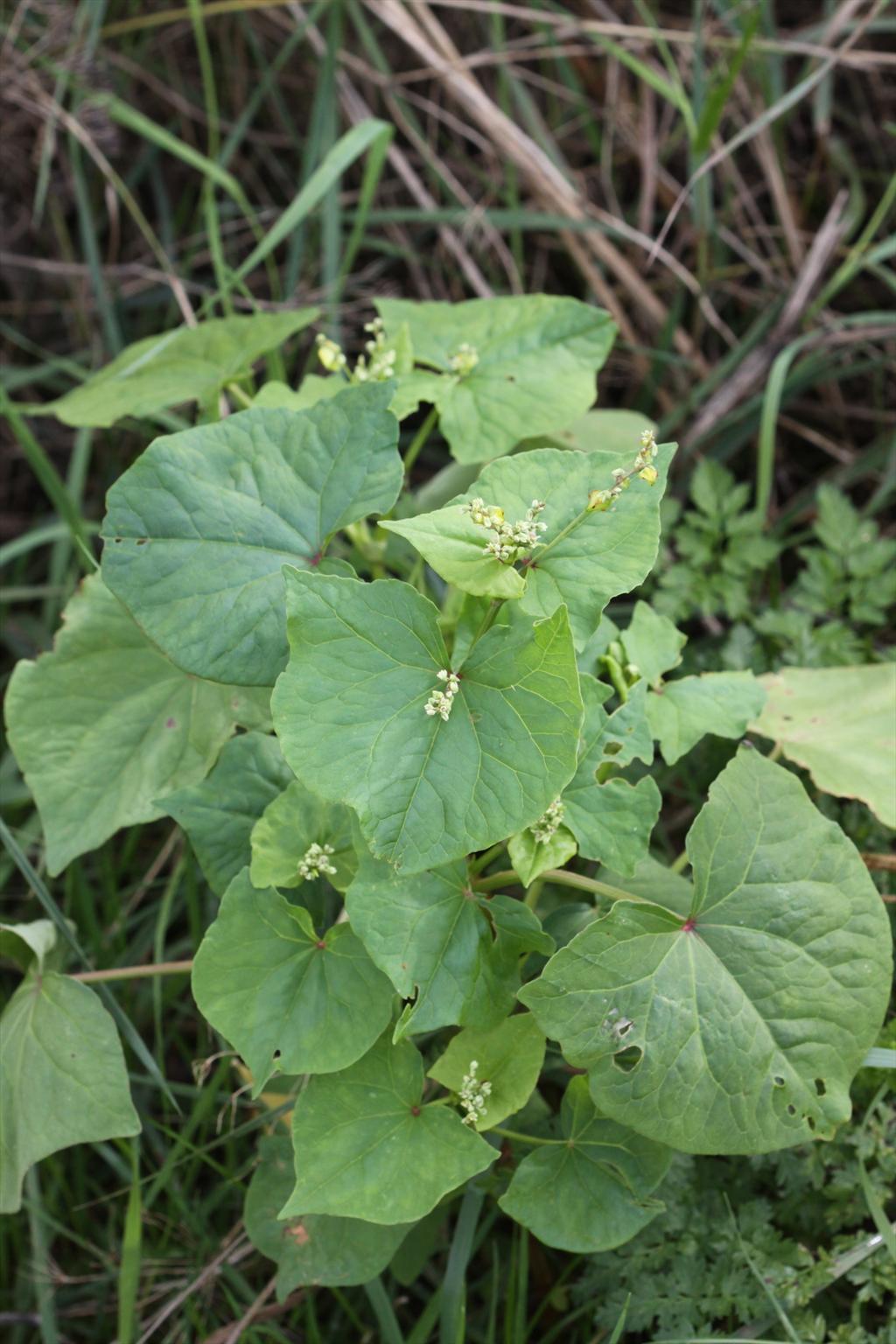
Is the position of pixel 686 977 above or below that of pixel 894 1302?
above

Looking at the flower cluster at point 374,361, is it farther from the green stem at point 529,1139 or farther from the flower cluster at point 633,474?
the green stem at point 529,1139

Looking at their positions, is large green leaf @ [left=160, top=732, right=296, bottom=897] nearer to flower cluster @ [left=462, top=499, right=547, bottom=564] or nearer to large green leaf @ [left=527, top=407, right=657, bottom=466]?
flower cluster @ [left=462, top=499, right=547, bottom=564]

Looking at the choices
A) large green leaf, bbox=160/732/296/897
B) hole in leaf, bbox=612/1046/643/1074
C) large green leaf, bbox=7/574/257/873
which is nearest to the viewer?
hole in leaf, bbox=612/1046/643/1074

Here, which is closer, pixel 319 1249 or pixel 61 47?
pixel 319 1249

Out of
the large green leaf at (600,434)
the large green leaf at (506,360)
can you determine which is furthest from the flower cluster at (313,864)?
the large green leaf at (600,434)

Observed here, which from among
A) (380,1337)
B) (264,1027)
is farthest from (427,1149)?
(380,1337)

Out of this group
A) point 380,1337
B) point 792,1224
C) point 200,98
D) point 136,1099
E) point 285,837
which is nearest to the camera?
point 285,837

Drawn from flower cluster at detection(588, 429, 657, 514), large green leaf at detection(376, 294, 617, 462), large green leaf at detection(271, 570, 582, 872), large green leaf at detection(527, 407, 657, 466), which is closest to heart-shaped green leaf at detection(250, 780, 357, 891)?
large green leaf at detection(271, 570, 582, 872)

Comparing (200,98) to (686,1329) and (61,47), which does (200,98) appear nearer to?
(61,47)
